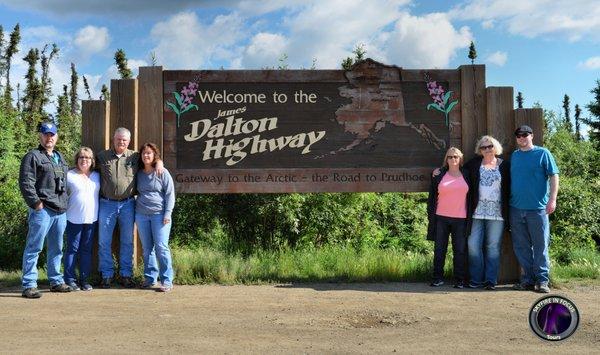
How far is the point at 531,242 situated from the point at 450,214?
3.53 feet

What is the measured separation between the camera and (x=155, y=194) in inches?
286

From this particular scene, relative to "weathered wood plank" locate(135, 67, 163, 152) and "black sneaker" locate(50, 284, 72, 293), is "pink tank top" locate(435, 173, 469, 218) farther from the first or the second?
"black sneaker" locate(50, 284, 72, 293)

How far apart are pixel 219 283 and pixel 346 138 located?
262 cm

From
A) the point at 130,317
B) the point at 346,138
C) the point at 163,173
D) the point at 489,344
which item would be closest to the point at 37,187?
the point at 163,173

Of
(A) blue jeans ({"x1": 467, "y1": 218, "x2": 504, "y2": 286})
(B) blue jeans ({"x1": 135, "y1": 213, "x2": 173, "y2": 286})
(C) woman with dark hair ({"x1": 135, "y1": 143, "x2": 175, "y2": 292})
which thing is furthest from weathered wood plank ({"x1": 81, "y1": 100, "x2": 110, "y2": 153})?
(A) blue jeans ({"x1": 467, "y1": 218, "x2": 504, "y2": 286})

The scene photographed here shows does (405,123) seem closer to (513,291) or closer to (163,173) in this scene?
(513,291)

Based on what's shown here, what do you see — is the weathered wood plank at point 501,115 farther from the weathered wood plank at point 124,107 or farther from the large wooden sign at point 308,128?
the weathered wood plank at point 124,107

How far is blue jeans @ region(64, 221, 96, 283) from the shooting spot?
7.18 meters

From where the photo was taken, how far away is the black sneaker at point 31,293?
6688 mm

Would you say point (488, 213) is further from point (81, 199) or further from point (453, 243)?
point (81, 199)

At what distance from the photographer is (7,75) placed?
49.9 metres

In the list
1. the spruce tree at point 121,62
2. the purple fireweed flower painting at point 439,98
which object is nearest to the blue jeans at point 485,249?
the purple fireweed flower painting at point 439,98

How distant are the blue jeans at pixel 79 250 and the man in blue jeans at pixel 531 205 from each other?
5348mm

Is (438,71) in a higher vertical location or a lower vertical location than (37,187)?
higher
